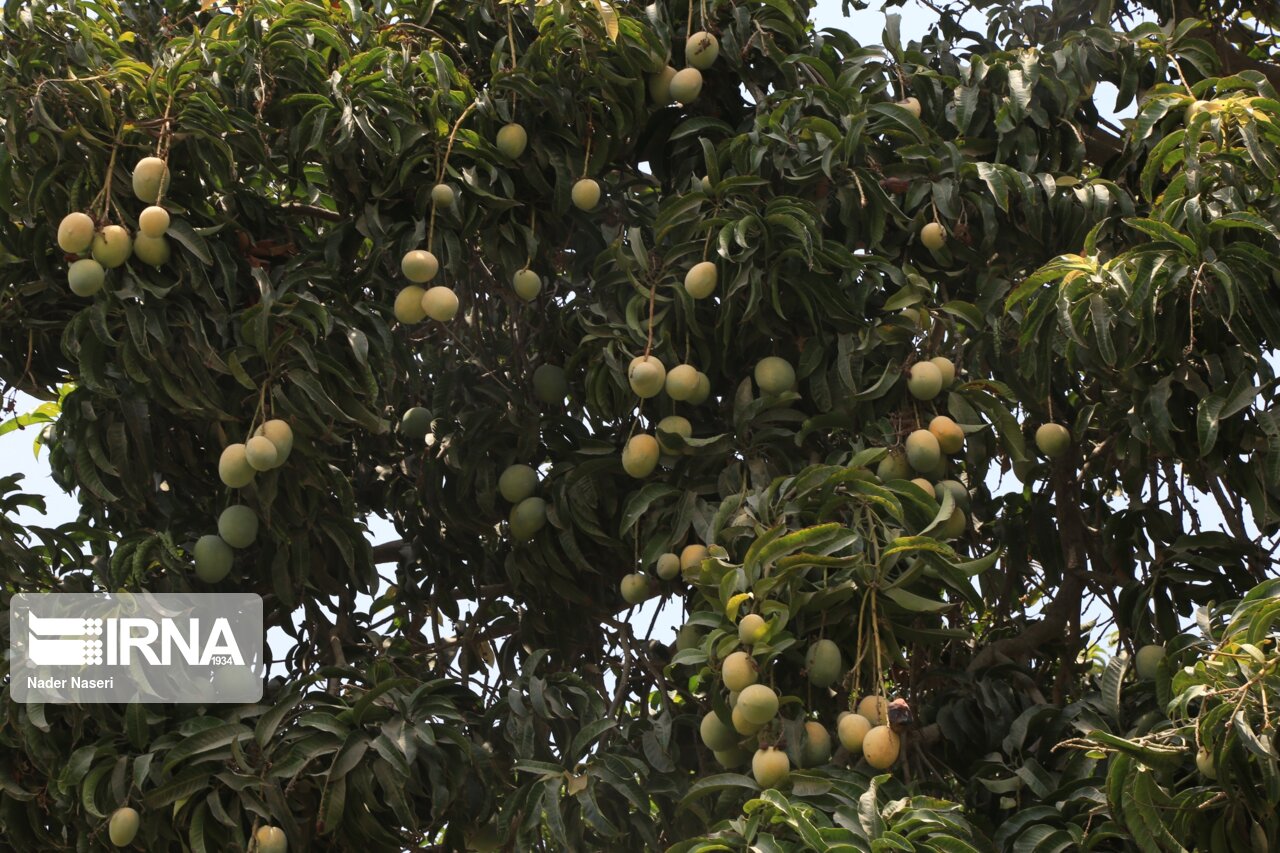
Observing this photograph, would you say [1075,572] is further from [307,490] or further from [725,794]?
[307,490]

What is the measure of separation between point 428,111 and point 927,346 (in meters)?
1.06

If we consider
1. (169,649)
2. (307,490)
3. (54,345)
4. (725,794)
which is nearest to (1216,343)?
(725,794)

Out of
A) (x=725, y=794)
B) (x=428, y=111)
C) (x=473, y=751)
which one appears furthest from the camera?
(x=428, y=111)

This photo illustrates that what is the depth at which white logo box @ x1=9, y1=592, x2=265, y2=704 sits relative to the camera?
3.30 meters

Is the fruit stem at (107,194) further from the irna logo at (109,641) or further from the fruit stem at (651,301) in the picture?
the fruit stem at (651,301)

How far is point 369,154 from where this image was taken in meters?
3.49

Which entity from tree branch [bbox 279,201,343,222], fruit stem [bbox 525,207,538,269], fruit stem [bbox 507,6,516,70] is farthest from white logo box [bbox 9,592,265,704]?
fruit stem [bbox 507,6,516,70]

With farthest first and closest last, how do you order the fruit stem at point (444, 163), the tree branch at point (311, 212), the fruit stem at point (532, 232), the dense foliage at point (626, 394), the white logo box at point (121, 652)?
the tree branch at point (311, 212), the fruit stem at point (532, 232), the fruit stem at point (444, 163), the white logo box at point (121, 652), the dense foliage at point (626, 394)

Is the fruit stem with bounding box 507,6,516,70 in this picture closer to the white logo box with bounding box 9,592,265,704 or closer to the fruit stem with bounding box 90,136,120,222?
the fruit stem with bounding box 90,136,120,222

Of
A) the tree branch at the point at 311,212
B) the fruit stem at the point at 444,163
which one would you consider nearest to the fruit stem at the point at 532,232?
the fruit stem at the point at 444,163

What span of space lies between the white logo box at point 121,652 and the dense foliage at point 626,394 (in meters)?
0.05

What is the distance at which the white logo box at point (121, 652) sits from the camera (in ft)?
10.8

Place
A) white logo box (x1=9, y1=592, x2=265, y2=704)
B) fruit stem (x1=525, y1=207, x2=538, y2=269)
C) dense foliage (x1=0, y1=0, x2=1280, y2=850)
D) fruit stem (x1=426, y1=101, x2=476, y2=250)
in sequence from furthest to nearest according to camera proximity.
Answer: fruit stem (x1=525, y1=207, x2=538, y2=269) < fruit stem (x1=426, y1=101, x2=476, y2=250) < white logo box (x1=9, y1=592, x2=265, y2=704) < dense foliage (x1=0, y1=0, x2=1280, y2=850)

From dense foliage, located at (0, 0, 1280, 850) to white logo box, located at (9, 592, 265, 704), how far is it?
5cm
